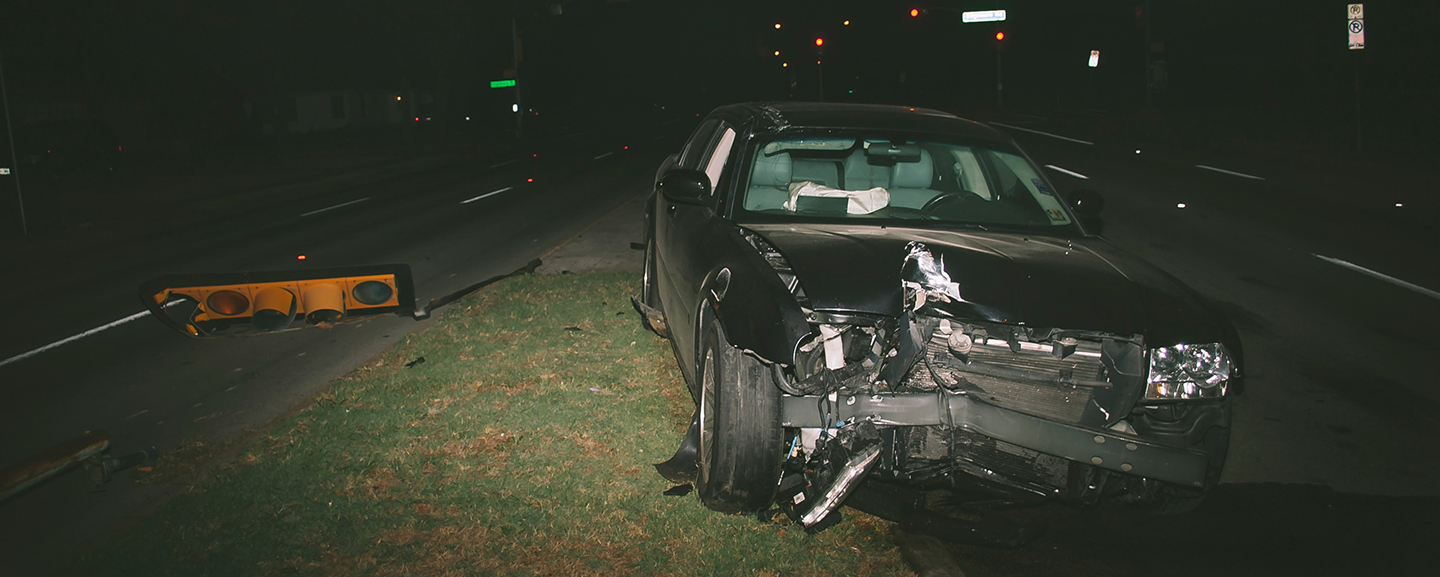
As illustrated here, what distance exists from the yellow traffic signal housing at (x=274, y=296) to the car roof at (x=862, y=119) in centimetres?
331

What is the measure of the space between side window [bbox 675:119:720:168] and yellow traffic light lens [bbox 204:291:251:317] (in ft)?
11.2

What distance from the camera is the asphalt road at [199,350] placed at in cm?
464

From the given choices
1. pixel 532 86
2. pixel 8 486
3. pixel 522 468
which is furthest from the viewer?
pixel 532 86

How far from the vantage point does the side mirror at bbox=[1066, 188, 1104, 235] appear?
204 inches

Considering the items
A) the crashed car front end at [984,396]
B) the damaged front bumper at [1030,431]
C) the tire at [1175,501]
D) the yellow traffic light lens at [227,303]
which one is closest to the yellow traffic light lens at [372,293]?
the yellow traffic light lens at [227,303]

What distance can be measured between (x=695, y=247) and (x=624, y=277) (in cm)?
478

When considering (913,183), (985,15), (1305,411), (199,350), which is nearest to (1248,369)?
(1305,411)

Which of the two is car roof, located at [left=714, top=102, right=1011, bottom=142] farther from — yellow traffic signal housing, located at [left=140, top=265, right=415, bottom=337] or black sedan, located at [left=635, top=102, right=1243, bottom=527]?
yellow traffic signal housing, located at [left=140, top=265, right=415, bottom=337]

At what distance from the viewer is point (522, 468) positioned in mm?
A: 4551

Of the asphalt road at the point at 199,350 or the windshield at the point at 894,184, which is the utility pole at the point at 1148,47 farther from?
the windshield at the point at 894,184

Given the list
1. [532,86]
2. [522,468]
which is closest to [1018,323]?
[522,468]

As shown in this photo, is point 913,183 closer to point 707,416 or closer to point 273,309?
point 707,416

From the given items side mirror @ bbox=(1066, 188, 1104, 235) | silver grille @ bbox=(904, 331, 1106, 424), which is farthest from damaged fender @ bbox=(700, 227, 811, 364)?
side mirror @ bbox=(1066, 188, 1104, 235)

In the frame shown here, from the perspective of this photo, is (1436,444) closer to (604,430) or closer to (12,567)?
(604,430)
